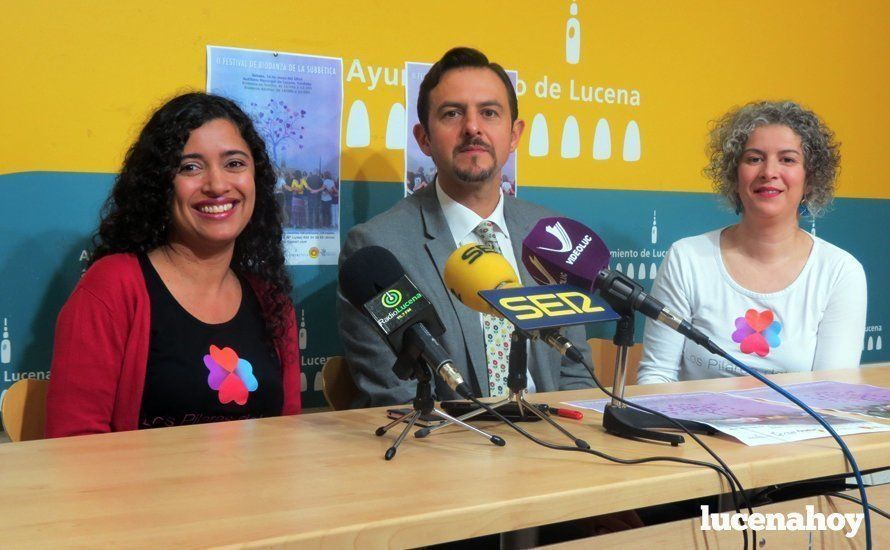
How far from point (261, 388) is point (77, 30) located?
981mm

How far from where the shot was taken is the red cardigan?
5.89 ft

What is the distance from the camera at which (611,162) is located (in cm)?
304

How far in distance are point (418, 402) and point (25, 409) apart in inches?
40.5

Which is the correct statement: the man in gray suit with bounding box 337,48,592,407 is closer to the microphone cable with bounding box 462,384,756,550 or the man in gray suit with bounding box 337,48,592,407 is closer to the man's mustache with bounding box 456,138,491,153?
the man's mustache with bounding box 456,138,491,153

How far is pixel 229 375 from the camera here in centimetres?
195

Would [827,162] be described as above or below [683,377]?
above

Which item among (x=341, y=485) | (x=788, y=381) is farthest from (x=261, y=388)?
(x=788, y=381)

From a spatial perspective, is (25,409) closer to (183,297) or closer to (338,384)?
(183,297)

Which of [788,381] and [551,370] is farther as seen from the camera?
[551,370]

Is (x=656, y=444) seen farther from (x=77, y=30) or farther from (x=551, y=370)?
(x=77, y=30)

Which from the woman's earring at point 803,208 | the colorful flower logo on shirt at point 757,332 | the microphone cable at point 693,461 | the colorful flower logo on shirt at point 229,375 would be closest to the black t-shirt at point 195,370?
the colorful flower logo on shirt at point 229,375

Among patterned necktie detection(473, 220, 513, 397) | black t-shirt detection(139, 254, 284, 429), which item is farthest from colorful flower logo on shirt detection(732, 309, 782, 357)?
black t-shirt detection(139, 254, 284, 429)

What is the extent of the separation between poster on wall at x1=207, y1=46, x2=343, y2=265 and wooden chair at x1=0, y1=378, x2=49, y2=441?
0.78m

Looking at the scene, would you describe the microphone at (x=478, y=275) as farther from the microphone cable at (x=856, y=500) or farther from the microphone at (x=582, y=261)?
the microphone cable at (x=856, y=500)
